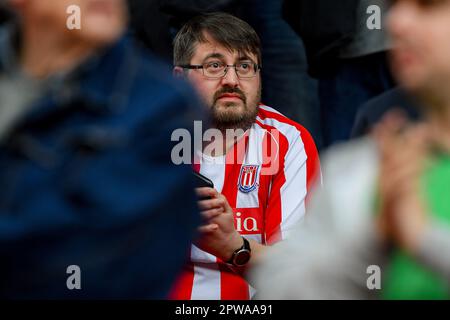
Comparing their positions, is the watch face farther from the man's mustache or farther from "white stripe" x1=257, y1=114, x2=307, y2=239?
the man's mustache

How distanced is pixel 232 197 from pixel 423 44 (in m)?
0.90

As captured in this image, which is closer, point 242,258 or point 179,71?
point 242,258

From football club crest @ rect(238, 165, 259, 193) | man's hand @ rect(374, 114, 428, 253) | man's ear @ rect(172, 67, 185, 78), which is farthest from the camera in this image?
man's ear @ rect(172, 67, 185, 78)

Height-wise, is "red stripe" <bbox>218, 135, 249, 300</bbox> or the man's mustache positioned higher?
the man's mustache

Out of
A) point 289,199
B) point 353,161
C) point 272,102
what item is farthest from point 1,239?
point 272,102

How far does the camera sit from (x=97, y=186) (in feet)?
2.72

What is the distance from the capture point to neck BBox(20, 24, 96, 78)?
0.91 metres

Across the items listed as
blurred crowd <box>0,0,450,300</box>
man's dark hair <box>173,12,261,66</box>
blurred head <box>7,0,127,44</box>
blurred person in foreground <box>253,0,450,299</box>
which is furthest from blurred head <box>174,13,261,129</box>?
blurred person in foreground <box>253,0,450,299</box>

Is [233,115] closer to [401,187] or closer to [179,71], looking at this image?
[179,71]

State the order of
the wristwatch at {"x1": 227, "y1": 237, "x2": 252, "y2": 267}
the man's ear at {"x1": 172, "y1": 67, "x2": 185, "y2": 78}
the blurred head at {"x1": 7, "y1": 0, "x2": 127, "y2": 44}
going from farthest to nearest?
the man's ear at {"x1": 172, "y1": 67, "x2": 185, "y2": 78} → the wristwatch at {"x1": 227, "y1": 237, "x2": 252, "y2": 267} → the blurred head at {"x1": 7, "y1": 0, "x2": 127, "y2": 44}

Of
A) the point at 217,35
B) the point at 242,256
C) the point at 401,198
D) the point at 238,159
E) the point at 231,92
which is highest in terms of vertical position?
the point at 217,35

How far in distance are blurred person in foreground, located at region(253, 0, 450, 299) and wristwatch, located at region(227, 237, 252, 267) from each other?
2.24 feet

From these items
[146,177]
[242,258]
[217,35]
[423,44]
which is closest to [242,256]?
[242,258]

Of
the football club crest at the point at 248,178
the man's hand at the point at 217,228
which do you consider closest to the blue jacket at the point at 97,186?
the man's hand at the point at 217,228
